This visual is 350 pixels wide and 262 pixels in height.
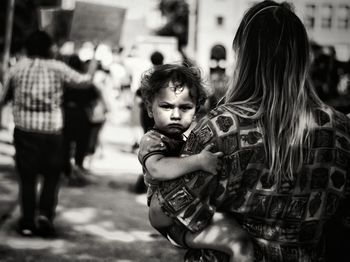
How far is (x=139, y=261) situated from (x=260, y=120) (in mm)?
3673

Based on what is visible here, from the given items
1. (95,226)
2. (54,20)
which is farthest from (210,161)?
(54,20)

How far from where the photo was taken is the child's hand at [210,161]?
76.4 inches

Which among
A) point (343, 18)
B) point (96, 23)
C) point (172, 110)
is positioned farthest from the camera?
point (343, 18)

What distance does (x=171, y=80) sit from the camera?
272cm

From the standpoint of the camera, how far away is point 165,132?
262 cm

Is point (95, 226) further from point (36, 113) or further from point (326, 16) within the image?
point (326, 16)

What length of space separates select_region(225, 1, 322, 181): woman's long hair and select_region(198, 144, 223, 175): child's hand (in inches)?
6.5

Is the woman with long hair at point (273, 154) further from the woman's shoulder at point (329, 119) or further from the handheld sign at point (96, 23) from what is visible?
the handheld sign at point (96, 23)

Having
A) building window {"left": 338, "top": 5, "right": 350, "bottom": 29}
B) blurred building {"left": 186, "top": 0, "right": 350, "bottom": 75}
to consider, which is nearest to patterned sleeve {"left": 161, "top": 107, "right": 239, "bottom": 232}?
blurred building {"left": 186, "top": 0, "right": 350, "bottom": 75}

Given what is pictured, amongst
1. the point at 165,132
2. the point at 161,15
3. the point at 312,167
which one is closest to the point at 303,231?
the point at 312,167

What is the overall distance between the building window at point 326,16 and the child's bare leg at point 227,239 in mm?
53082

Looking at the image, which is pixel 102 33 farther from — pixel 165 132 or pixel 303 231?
pixel 303 231

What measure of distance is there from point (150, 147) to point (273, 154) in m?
0.62

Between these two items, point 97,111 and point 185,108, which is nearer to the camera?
point 185,108
